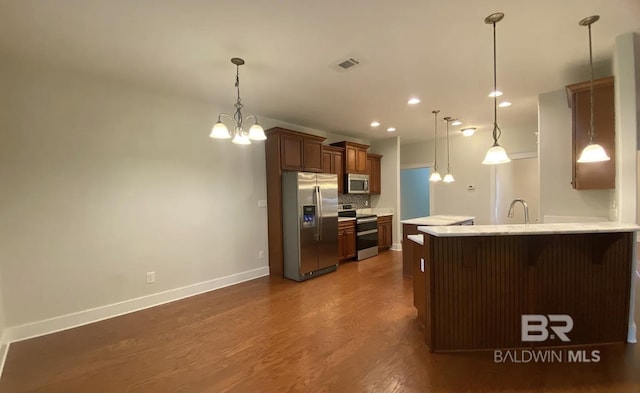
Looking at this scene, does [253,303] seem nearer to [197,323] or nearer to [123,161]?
[197,323]

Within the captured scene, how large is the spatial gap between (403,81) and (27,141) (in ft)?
13.5

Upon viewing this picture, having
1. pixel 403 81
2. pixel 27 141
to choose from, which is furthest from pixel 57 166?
pixel 403 81

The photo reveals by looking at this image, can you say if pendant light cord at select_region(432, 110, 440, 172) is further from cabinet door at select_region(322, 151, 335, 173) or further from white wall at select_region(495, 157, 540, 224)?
cabinet door at select_region(322, 151, 335, 173)

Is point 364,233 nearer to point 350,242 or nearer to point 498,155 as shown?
point 350,242

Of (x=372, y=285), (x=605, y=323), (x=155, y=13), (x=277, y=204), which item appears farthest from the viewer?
(x=277, y=204)

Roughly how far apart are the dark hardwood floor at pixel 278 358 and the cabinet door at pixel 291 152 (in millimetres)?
2247

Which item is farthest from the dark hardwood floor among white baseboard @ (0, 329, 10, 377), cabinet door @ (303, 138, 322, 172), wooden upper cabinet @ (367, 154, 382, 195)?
wooden upper cabinet @ (367, 154, 382, 195)

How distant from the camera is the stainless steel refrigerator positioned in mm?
4477

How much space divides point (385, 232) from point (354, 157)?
76.0 inches

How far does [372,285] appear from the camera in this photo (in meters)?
4.12

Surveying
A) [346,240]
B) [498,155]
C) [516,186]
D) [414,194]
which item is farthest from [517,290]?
[414,194]

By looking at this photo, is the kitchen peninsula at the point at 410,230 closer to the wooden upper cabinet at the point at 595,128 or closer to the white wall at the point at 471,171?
the wooden upper cabinet at the point at 595,128

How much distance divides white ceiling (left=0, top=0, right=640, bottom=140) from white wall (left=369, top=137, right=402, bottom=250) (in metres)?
2.82

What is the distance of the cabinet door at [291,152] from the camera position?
4604mm
